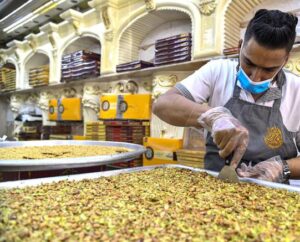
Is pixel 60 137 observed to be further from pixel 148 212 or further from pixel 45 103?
pixel 148 212

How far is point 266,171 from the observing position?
120 cm

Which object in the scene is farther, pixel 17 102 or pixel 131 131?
pixel 17 102

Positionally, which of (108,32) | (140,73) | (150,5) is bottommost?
(140,73)

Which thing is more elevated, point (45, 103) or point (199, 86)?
point (45, 103)

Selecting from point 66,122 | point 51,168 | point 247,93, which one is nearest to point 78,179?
point 51,168

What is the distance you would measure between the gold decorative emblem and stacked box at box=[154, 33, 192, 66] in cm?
31

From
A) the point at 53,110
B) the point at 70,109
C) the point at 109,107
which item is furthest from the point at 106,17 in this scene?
the point at 53,110

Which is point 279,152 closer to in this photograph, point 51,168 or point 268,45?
point 268,45

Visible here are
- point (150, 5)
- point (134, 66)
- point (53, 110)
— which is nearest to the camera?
point (150, 5)

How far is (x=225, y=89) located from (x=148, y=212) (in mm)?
901

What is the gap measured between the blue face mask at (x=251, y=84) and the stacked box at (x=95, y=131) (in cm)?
309

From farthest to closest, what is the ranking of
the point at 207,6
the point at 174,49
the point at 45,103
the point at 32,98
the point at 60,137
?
→ the point at 32,98
the point at 45,103
the point at 60,137
the point at 174,49
the point at 207,6

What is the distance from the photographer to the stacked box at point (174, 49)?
3.34m

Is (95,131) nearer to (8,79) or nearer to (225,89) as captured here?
(225,89)
